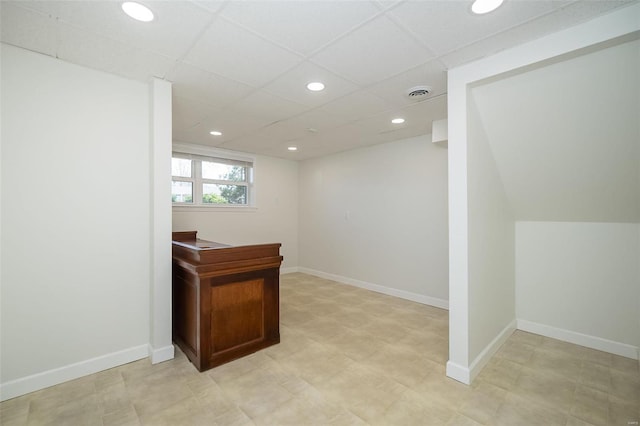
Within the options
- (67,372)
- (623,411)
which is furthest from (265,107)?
(623,411)

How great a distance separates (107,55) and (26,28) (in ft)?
1.41

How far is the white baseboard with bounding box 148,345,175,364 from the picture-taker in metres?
2.53

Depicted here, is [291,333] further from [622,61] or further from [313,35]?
[622,61]

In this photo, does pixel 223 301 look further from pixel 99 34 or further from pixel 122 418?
pixel 99 34

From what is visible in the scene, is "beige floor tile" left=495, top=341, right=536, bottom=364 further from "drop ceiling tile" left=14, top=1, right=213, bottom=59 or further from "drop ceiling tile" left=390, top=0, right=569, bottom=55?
"drop ceiling tile" left=14, top=1, right=213, bottom=59

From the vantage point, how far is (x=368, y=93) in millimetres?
2793

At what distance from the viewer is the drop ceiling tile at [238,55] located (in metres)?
1.89

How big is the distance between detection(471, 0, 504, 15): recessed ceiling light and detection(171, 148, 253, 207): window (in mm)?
4478

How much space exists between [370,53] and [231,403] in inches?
106

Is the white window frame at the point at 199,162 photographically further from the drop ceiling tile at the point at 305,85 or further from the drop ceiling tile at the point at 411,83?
the drop ceiling tile at the point at 411,83

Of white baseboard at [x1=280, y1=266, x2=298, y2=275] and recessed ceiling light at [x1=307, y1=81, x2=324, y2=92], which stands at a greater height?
recessed ceiling light at [x1=307, y1=81, x2=324, y2=92]

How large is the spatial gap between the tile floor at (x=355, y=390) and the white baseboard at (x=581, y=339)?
10 centimetres

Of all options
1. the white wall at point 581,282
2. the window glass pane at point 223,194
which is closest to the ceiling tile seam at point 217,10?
the white wall at point 581,282

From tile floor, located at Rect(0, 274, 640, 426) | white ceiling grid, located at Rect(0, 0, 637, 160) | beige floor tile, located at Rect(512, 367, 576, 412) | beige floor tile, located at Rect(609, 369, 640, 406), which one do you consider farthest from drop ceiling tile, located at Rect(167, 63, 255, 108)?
beige floor tile, located at Rect(609, 369, 640, 406)
